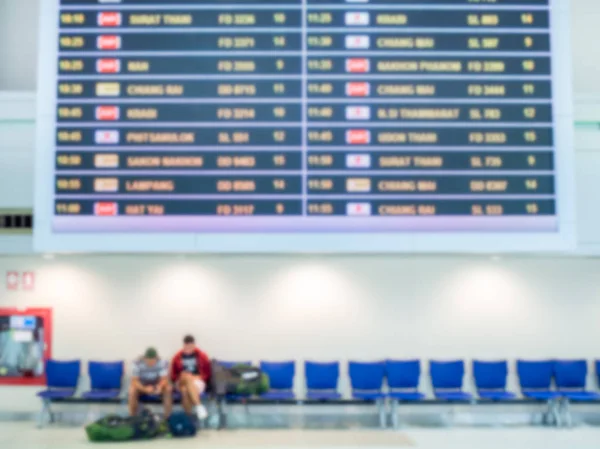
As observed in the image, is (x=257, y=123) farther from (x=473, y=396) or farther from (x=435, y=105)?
(x=473, y=396)

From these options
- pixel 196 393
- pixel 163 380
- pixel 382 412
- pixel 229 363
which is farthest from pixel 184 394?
pixel 382 412

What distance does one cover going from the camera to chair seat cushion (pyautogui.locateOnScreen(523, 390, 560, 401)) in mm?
10578

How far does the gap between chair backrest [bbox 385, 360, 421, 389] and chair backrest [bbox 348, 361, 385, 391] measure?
0.44 ft

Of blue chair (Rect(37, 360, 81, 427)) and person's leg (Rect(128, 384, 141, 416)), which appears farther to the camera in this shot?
blue chair (Rect(37, 360, 81, 427))

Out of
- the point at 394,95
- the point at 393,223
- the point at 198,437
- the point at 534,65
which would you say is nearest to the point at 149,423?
the point at 198,437

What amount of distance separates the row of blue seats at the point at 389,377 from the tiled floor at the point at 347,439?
542mm

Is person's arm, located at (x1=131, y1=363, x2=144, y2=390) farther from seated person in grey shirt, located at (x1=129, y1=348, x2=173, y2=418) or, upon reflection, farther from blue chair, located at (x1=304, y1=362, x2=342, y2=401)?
blue chair, located at (x1=304, y1=362, x2=342, y2=401)

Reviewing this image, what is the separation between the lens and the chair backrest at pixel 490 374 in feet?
36.0

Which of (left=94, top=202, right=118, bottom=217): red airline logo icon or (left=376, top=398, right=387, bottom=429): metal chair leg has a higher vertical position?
(left=94, top=202, right=118, bottom=217): red airline logo icon

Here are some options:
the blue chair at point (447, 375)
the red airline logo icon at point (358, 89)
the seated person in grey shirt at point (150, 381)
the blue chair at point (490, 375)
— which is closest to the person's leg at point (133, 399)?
the seated person in grey shirt at point (150, 381)

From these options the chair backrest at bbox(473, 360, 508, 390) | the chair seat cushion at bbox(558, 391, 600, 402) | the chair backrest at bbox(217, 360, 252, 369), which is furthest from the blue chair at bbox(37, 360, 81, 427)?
the chair seat cushion at bbox(558, 391, 600, 402)

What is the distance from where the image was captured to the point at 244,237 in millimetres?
9250

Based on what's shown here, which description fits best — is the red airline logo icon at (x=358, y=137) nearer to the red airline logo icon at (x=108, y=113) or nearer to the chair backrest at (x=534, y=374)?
the red airline logo icon at (x=108, y=113)

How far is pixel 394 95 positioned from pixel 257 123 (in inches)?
66.7
